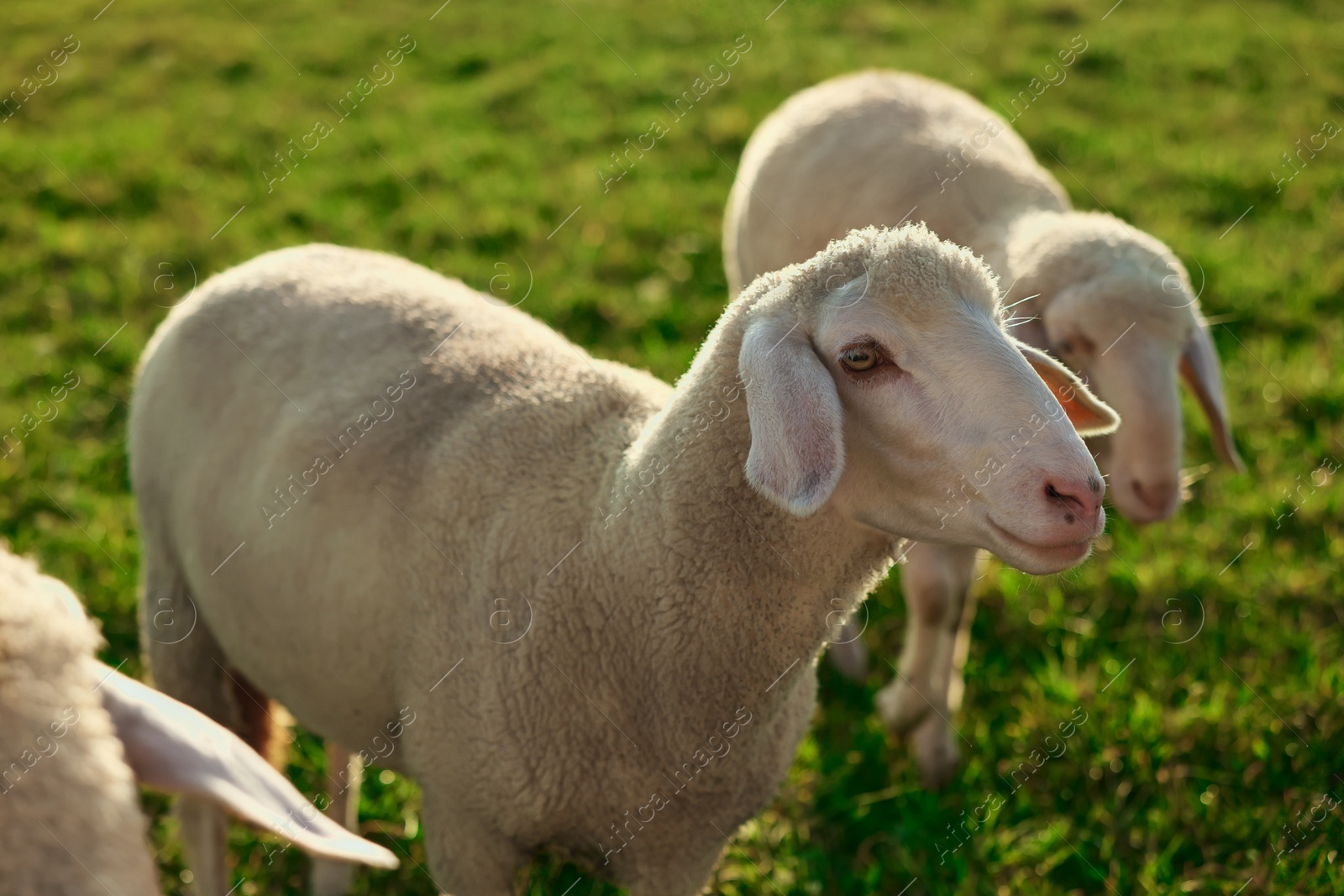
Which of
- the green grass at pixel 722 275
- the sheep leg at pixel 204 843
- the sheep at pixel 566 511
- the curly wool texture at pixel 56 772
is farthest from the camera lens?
the green grass at pixel 722 275

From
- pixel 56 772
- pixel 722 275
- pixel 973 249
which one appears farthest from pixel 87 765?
pixel 722 275

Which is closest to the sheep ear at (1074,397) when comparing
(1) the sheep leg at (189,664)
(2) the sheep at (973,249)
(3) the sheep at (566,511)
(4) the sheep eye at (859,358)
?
(3) the sheep at (566,511)

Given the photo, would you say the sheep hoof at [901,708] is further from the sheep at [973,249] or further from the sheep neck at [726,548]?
the sheep neck at [726,548]

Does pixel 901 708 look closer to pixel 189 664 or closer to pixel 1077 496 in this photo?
pixel 1077 496

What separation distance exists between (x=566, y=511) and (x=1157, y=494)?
1.84m

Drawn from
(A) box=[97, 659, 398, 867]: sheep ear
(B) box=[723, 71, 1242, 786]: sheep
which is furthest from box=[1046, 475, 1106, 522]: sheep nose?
(A) box=[97, 659, 398, 867]: sheep ear

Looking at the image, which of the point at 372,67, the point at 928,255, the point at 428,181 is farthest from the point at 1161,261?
the point at 372,67

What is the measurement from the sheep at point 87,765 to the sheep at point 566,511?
83cm

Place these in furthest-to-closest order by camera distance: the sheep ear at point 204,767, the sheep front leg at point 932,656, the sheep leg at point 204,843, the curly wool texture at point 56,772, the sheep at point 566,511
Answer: the sheep front leg at point 932,656 → the sheep leg at point 204,843 → the sheep at point 566,511 → the sheep ear at point 204,767 → the curly wool texture at point 56,772

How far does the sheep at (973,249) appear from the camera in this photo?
9.94ft

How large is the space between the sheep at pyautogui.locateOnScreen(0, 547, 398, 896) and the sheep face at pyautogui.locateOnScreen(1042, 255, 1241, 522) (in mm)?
2412

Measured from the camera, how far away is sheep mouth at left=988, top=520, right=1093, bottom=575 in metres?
1.84

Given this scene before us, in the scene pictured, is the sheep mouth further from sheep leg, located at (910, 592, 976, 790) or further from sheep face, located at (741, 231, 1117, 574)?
sheep leg, located at (910, 592, 976, 790)

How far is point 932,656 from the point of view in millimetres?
3637
